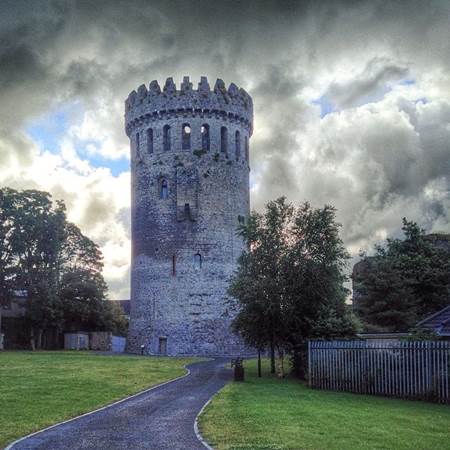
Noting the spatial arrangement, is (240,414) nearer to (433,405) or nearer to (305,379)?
(433,405)

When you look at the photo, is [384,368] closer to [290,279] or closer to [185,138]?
[290,279]

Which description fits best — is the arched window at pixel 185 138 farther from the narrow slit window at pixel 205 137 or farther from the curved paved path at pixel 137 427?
the curved paved path at pixel 137 427

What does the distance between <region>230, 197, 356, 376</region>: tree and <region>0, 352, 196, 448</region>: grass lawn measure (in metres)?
5.07

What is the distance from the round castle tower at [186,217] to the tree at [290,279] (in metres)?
20.0

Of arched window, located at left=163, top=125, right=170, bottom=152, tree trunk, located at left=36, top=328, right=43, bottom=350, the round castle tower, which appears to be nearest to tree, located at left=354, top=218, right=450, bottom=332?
the round castle tower

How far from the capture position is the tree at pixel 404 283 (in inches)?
1864

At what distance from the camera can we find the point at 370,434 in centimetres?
1547

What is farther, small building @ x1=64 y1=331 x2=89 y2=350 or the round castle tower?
small building @ x1=64 y1=331 x2=89 y2=350

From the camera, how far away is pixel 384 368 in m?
24.8

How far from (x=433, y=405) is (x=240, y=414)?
7.85m

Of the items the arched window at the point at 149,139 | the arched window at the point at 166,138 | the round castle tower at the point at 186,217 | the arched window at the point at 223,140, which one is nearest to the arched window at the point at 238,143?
the round castle tower at the point at 186,217

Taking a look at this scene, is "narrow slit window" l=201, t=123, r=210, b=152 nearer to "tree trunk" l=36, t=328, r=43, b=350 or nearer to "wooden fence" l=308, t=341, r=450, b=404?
"tree trunk" l=36, t=328, r=43, b=350

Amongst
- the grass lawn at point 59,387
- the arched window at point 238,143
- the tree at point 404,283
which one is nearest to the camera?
the grass lawn at point 59,387

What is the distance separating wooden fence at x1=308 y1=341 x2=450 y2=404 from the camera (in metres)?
23.1
